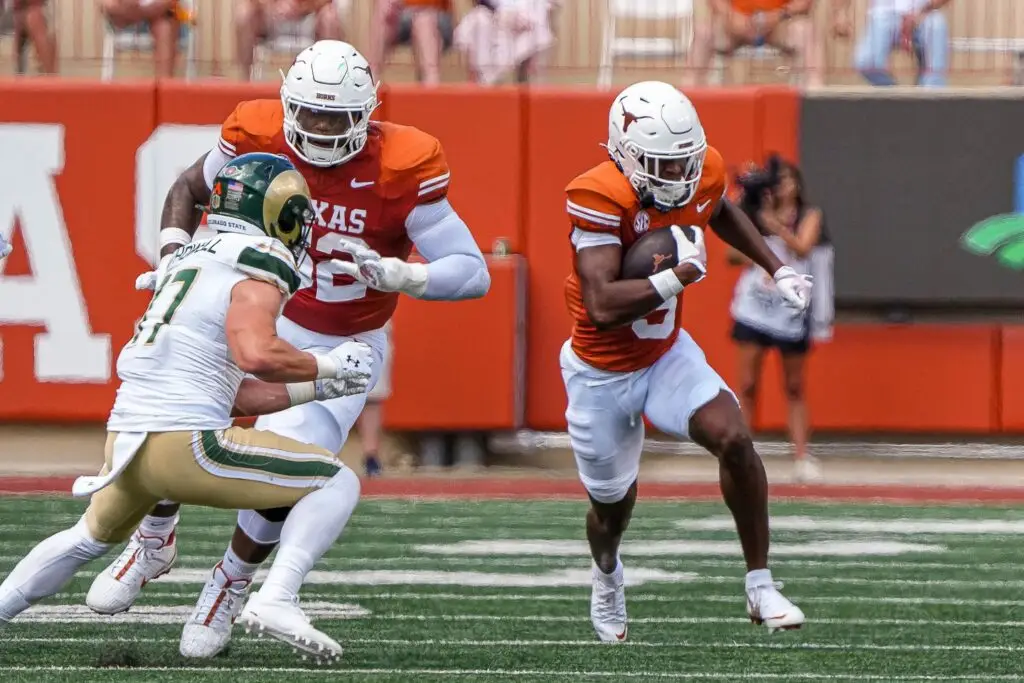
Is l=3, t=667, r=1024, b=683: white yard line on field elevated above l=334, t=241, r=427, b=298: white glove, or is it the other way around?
l=334, t=241, r=427, b=298: white glove

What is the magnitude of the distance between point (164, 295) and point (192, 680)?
2.99 feet

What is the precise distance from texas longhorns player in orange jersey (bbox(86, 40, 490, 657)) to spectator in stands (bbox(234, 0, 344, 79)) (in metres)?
5.16

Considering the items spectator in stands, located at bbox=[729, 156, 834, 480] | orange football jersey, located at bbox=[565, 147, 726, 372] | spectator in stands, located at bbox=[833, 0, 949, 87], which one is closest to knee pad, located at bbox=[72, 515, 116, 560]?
orange football jersey, located at bbox=[565, 147, 726, 372]

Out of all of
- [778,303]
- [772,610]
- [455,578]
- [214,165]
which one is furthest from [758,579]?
[778,303]

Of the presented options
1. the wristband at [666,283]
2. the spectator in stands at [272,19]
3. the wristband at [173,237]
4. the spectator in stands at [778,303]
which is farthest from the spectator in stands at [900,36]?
the wristband at [173,237]

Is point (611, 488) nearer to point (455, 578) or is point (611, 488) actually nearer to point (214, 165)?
point (455, 578)

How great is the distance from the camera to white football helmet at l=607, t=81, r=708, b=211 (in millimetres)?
5102

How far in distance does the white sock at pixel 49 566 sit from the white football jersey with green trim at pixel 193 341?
1.02 feet

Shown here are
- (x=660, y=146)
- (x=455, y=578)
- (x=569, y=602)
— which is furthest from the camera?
(x=455, y=578)

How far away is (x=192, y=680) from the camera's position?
4441 millimetres

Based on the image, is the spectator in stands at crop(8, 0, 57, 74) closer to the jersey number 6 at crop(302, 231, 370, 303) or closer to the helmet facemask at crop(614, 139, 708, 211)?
the jersey number 6 at crop(302, 231, 370, 303)

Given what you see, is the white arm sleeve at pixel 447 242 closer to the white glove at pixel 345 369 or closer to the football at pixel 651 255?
the football at pixel 651 255

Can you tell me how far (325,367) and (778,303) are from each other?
518 cm

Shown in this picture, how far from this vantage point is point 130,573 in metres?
5.14
